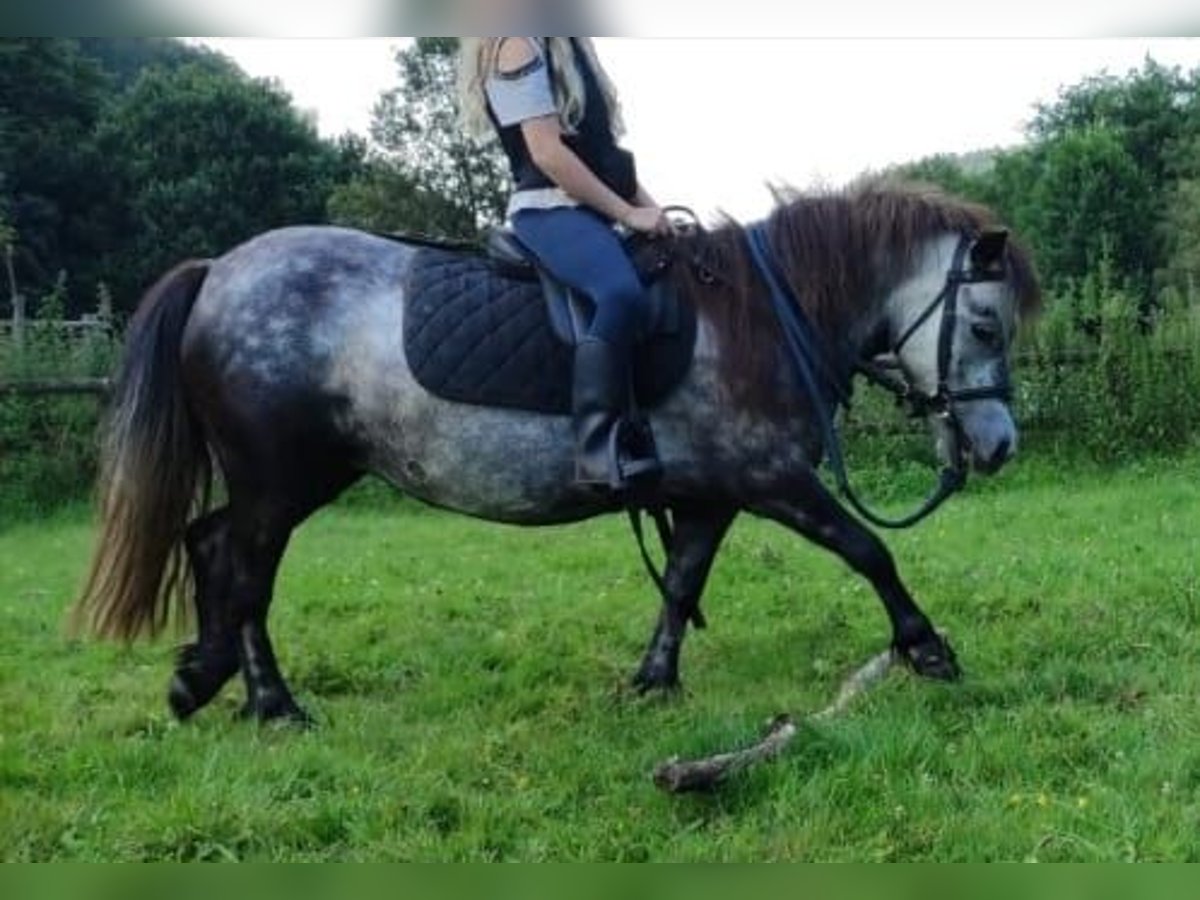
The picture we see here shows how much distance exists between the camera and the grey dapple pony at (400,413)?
502 cm

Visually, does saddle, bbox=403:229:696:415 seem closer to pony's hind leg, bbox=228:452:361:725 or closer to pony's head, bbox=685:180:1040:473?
pony's head, bbox=685:180:1040:473

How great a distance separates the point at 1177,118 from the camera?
43.3m

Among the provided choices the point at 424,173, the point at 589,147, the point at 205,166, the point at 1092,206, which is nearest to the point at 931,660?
the point at 589,147

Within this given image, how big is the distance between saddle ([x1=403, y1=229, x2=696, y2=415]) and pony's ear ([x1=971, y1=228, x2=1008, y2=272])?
3.71 ft

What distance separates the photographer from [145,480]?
209 inches

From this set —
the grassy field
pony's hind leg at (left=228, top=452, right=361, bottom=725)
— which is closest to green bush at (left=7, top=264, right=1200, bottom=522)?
the grassy field

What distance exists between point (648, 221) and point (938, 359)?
4.12 ft

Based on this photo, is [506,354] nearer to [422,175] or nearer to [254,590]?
[254,590]

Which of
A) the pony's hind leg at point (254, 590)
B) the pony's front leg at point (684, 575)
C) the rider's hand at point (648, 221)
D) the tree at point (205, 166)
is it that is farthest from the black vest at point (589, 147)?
the tree at point (205, 166)

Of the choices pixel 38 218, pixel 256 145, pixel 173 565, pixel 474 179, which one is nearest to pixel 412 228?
pixel 474 179

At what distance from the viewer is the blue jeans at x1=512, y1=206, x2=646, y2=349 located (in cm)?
Result: 472

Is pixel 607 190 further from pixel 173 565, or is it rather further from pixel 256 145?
pixel 256 145

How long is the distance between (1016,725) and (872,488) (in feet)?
28.6

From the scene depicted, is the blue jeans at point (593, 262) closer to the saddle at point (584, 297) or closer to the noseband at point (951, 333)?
the saddle at point (584, 297)
